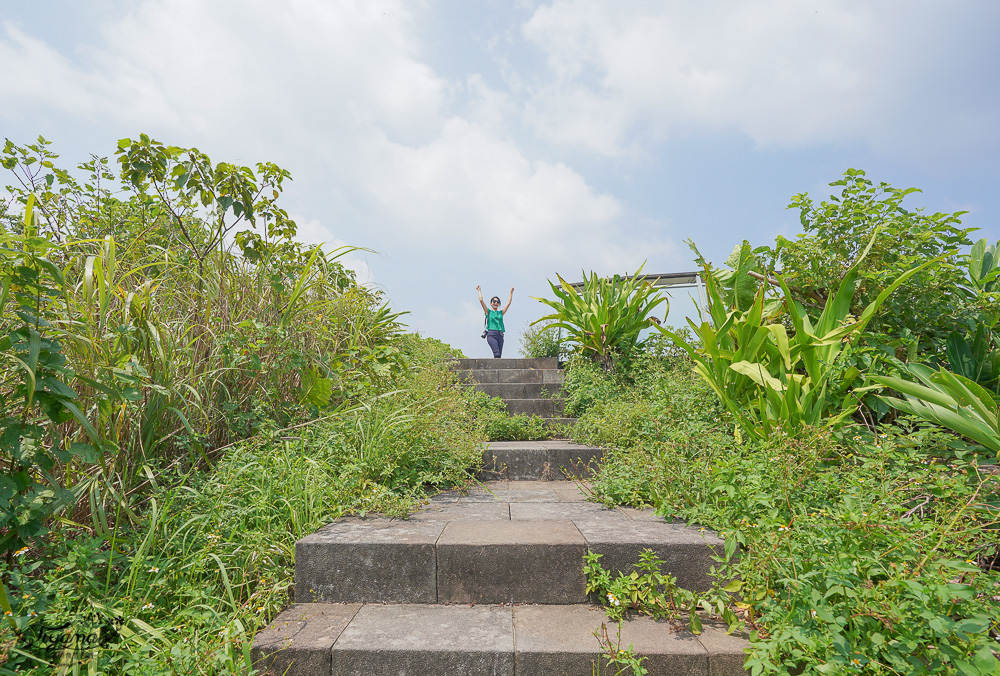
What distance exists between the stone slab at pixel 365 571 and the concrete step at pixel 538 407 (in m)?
3.52

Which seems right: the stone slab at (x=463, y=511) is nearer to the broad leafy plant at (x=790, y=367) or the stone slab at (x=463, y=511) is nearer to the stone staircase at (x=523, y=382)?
the broad leafy plant at (x=790, y=367)

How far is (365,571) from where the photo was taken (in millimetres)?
2322

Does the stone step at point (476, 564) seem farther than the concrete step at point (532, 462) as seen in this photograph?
No

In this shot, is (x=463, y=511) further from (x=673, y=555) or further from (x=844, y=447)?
(x=844, y=447)

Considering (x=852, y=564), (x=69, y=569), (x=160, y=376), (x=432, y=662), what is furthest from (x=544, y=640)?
(x=160, y=376)

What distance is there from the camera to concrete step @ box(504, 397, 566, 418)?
5.81 meters

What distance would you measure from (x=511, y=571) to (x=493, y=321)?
26.8 ft

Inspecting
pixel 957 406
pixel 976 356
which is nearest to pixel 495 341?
pixel 976 356

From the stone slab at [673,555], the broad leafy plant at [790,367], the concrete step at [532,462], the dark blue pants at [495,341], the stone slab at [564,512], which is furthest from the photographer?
the dark blue pants at [495,341]

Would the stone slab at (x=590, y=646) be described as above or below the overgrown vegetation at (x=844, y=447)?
below

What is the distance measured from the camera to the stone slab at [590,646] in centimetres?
185

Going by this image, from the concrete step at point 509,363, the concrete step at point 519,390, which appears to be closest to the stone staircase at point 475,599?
the concrete step at point 519,390

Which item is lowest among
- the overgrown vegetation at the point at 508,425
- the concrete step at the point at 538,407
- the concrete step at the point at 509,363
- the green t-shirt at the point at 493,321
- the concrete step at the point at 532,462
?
the concrete step at the point at 532,462

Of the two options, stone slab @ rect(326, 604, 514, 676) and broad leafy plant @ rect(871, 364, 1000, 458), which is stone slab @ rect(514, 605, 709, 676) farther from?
broad leafy plant @ rect(871, 364, 1000, 458)
